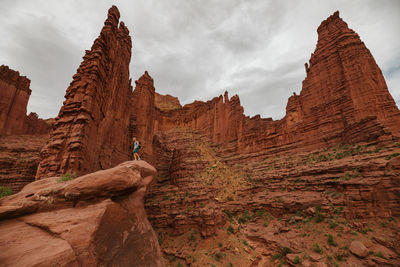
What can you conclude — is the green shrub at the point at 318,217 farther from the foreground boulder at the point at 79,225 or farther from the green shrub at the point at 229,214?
the foreground boulder at the point at 79,225

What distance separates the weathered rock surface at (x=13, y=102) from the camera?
30.9 meters

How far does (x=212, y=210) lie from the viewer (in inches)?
764

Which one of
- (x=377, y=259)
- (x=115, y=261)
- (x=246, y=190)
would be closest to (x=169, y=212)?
(x=246, y=190)

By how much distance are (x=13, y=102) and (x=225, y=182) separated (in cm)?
4433

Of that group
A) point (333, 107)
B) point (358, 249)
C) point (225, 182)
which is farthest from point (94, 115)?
point (333, 107)

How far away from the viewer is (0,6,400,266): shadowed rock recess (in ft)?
17.0

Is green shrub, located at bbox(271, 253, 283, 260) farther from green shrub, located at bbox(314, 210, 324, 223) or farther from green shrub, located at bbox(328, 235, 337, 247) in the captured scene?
green shrub, located at bbox(314, 210, 324, 223)

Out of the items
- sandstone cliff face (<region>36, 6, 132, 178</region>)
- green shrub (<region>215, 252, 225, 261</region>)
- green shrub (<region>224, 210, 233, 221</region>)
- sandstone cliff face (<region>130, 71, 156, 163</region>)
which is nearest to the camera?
sandstone cliff face (<region>36, 6, 132, 178</region>)

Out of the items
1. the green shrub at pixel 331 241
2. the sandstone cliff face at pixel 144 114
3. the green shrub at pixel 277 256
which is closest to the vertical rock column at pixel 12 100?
the sandstone cliff face at pixel 144 114

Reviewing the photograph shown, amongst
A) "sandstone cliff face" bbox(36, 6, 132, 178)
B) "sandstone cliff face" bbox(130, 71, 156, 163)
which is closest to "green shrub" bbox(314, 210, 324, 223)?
"sandstone cliff face" bbox(36, 6, 132, 178)

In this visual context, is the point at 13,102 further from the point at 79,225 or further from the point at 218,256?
the point at 218,256

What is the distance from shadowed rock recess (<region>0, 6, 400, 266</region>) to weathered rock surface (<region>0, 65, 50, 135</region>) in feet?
15.8

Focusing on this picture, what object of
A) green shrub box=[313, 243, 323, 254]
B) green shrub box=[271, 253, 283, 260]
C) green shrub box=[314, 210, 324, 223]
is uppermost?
green shrub box=[314, 210, 324, 223]

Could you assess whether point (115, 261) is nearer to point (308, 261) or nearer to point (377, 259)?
point (308, 261)
